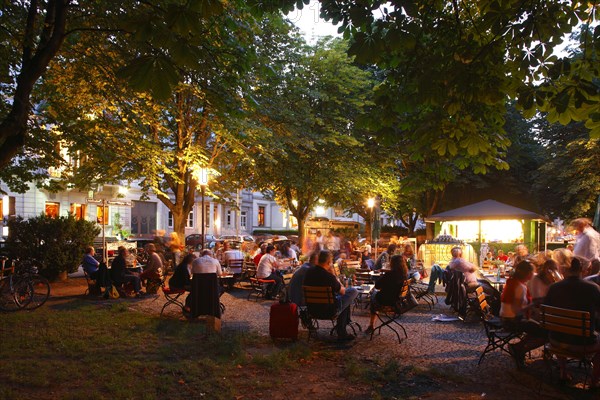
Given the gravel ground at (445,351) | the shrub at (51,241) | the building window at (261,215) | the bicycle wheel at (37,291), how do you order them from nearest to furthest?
the gravel ground at (445,351) → the bicycle wheel at (37,291) → the shrub at (51,241) → the building window at (261,215)

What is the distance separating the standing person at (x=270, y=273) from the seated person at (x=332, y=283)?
15.2ft

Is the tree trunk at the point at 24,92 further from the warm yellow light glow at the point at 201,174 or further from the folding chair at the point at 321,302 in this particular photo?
the warm yellow light glow at the point at 201,174

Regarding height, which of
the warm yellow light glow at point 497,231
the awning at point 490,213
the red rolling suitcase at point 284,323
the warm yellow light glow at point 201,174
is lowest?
the red rolling suitcase at point 284,323

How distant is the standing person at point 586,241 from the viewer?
916 centimetres

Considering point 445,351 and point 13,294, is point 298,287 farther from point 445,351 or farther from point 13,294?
point 13,294

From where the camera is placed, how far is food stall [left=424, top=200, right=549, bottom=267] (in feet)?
61.8

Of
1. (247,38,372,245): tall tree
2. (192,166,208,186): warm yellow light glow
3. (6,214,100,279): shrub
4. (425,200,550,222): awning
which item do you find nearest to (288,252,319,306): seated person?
(192,166,208,186): warm yellow light glow

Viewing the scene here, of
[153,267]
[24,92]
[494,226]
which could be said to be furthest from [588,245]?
[494,226]

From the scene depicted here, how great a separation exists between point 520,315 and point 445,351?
140 cm

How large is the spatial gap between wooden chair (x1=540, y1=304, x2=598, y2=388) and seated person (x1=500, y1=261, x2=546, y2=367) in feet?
1.93

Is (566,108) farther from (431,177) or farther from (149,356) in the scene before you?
(149,356)

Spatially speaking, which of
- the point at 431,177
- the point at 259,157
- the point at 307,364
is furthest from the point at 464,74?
the point at 259,157

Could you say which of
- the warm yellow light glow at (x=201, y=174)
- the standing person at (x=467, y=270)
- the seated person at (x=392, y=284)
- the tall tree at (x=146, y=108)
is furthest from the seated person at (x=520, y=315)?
the warm yellow light glow at (x=201, y=174)

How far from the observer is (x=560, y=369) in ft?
18.5
